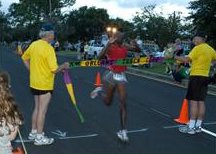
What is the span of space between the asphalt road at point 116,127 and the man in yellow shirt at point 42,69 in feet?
1.46

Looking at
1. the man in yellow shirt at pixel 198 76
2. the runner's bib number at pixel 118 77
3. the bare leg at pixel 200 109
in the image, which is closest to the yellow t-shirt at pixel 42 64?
the runner's bib number at pixel 118 77

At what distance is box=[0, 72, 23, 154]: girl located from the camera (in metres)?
4.09

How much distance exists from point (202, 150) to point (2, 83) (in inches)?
201

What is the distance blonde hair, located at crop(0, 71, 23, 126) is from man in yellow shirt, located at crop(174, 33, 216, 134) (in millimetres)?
6023

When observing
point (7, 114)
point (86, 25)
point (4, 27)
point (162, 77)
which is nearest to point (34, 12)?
point (86, 25)

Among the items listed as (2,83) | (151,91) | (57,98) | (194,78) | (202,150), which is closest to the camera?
(2,83)

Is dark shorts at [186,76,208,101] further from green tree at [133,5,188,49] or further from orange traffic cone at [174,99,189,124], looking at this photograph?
green tree at [133,5,188,49]

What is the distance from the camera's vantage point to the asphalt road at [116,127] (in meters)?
8.59

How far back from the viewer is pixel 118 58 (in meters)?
9.13

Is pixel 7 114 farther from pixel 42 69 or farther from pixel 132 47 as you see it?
pixel 132 47

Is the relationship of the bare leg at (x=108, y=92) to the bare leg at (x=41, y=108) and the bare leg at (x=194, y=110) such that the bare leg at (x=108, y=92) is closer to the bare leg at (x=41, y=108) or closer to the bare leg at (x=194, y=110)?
the bare leg at (x=41, y=108)

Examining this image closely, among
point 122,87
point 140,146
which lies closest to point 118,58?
point 122,87

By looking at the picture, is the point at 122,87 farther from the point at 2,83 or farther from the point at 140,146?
the point at 2,83

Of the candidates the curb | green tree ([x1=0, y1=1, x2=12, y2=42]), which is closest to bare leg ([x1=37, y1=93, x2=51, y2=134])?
the curb
